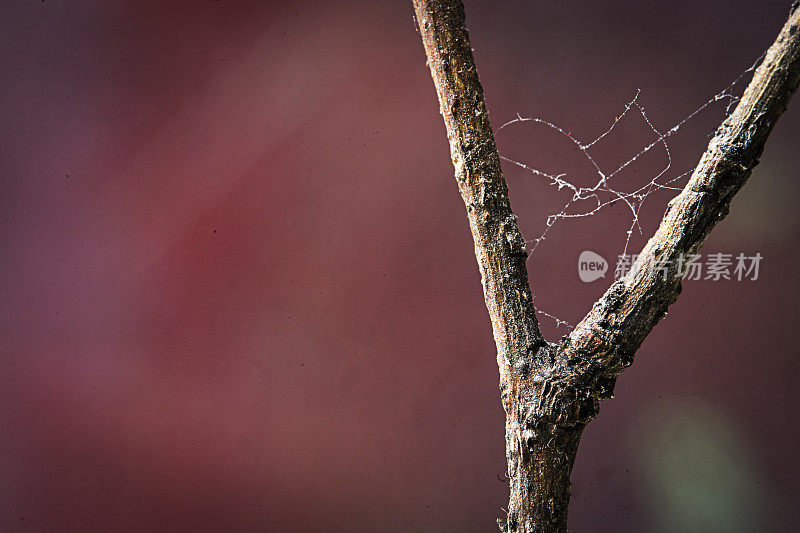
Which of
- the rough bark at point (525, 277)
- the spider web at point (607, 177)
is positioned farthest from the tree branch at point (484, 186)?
the spider web at point (607, 177)

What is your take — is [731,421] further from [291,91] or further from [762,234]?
[291,91]

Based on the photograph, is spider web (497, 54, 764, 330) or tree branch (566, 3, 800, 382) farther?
spider web (497, 54, 764, 330)

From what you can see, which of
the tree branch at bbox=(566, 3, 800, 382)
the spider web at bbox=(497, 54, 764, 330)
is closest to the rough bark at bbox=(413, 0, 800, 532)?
the tree branch at bbox=(566, 3, 800, 382)

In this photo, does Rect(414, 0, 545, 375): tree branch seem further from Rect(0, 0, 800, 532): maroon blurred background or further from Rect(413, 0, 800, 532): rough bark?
Rect(0, 0, 800, 532): maroon blurred background

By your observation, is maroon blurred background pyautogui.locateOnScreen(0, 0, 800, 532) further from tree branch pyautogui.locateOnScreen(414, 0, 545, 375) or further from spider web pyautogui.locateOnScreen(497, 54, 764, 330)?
tree branch pyautogui.locateOnScreen(414, 0, 545, 375)

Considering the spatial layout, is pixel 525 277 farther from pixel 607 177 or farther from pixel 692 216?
pixel 607 177

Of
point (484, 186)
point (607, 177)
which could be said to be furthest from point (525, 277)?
point (607, 177)

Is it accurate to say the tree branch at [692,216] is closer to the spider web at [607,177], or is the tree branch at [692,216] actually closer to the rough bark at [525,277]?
the rough bark at [525,277]

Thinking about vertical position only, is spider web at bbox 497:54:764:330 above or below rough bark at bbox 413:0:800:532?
above
